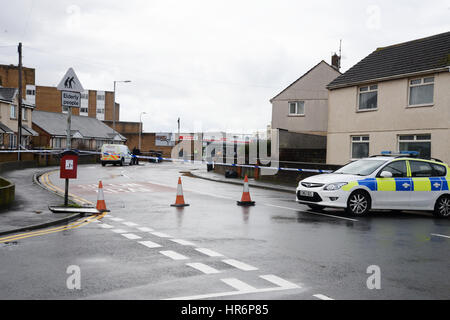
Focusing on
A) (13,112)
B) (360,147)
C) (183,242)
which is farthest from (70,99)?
(13,112)

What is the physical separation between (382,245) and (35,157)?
36332mm

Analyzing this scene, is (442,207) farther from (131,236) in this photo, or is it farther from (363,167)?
(131,236)

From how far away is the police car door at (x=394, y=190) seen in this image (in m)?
13.3

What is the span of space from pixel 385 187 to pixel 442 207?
197 cm

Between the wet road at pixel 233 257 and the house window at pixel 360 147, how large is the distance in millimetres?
13013

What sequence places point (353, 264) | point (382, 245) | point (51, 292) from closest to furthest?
point (51, 292) < point (353, 264) < point (382, 245)

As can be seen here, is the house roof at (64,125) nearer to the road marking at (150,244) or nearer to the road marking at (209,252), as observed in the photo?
the road marking at (150,244)

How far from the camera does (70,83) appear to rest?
13.4 meters

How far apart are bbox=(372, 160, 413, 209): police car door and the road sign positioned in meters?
8.51

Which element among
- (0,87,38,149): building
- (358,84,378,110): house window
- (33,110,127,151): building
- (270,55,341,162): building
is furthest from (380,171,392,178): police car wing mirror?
(33,110,127,151): building

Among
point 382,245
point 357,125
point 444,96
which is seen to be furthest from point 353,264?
point 357,125

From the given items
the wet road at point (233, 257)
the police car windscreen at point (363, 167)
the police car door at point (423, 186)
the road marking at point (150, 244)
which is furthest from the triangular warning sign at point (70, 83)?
the police car door at point (423, 186)

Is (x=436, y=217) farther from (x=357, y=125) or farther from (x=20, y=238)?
(x=357, y=125)
